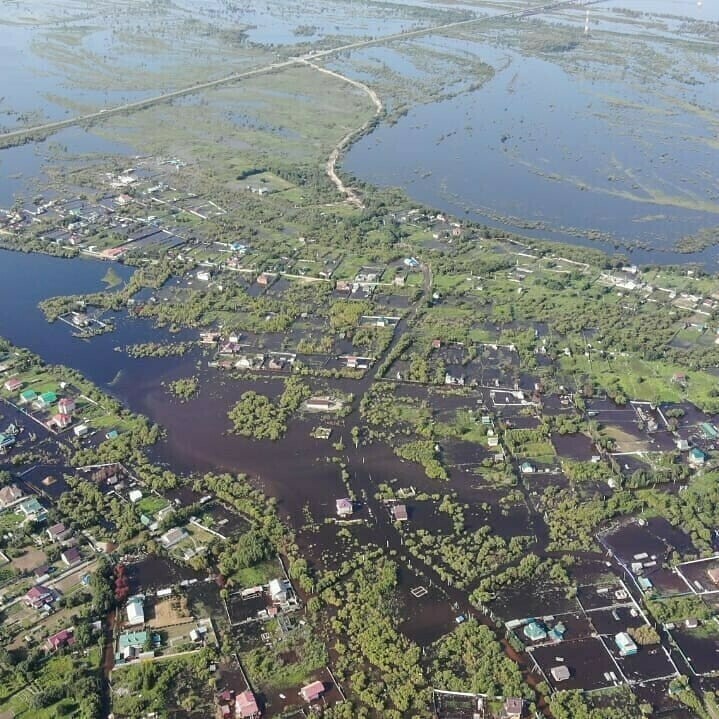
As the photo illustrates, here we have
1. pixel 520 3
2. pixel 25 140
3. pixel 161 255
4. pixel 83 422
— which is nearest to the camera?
pixel 83 422

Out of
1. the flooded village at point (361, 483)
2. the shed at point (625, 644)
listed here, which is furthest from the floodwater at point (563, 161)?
the shed at point (625, 644)

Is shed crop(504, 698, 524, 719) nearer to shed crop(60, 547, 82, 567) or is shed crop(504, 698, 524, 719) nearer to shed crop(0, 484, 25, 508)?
shed crop(60, 547, 82, 567)

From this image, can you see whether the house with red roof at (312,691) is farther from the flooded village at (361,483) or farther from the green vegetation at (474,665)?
the green vegetation at (474,665)

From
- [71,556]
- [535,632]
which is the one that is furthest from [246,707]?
[535,632]

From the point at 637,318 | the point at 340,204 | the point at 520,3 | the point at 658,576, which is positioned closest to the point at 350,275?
the point at 340,204

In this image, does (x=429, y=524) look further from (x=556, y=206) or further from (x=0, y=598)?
(x=556, y=206)

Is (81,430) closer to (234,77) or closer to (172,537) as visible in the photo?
(172,537)

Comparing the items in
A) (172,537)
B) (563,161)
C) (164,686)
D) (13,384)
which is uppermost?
(563,161)

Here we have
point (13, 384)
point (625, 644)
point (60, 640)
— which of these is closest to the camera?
point (60, 640)
